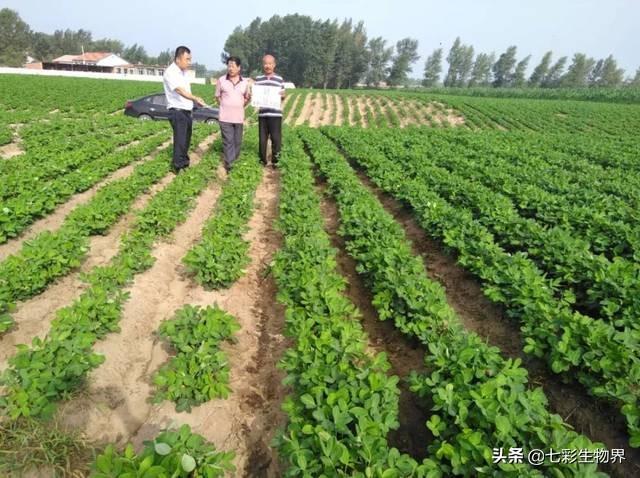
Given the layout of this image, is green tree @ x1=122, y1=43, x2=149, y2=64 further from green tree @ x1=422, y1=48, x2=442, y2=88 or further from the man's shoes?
the man's shoes

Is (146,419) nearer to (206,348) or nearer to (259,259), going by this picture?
(206,348)

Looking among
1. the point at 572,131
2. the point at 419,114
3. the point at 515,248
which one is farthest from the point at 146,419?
the point at 419,114

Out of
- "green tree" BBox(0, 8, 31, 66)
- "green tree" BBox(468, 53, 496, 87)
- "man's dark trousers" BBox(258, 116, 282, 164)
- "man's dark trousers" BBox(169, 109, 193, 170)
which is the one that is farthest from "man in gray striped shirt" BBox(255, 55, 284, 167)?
"green tree" BBox(468, 53, 496, 87)

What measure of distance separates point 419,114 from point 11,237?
1162 inches

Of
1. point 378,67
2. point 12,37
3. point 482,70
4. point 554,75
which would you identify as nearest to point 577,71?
point 554,75

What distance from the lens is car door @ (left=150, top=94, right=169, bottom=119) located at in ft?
55.2

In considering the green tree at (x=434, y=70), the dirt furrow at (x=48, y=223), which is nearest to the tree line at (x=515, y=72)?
the green tree at (x=434, y=70)

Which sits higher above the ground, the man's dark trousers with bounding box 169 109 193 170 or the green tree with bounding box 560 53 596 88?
the green tree with bounding box 560 53 596 88

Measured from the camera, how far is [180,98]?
7.19 meters

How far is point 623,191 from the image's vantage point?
737 cm

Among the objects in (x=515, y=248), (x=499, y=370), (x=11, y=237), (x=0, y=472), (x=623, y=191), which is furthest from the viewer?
(x=623, y=191)

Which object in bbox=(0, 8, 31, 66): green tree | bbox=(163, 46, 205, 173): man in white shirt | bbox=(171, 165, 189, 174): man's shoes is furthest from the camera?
bbox=(0, 8, 31, 66): green tree

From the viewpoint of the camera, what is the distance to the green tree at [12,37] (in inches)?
3270

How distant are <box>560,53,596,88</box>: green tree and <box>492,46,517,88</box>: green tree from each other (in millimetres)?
12711
